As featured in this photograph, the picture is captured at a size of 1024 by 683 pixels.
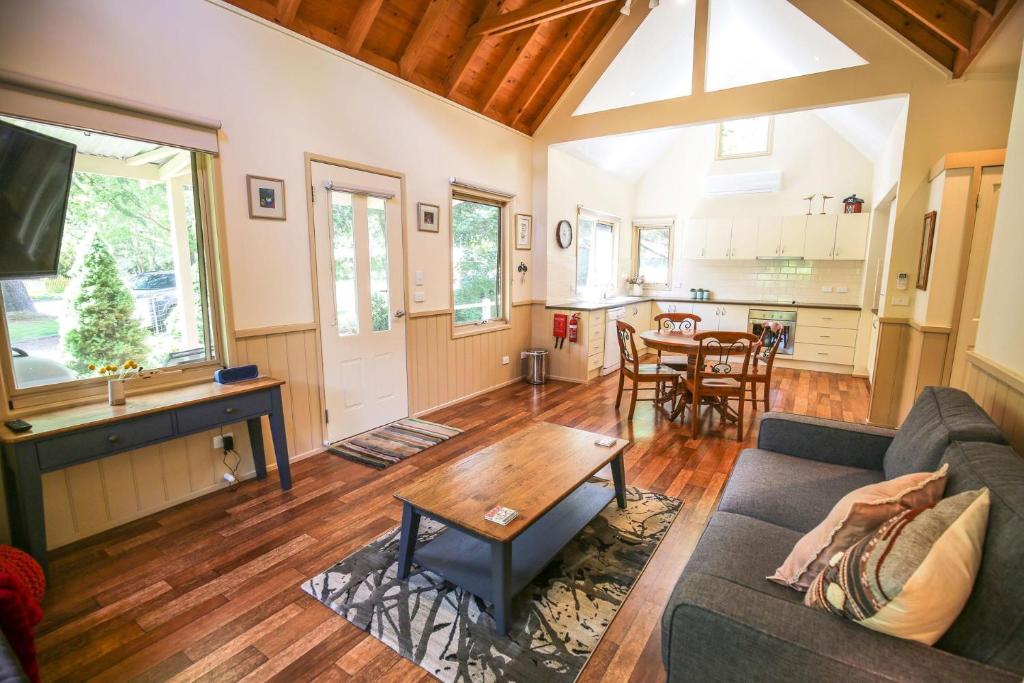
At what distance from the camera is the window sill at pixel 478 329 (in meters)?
4.85

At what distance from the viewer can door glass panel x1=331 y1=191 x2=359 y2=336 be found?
3584 mm

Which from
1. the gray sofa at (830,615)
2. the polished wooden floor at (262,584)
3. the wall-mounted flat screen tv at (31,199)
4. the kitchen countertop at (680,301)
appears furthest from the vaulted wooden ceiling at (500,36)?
the gray sofa at (830,615)

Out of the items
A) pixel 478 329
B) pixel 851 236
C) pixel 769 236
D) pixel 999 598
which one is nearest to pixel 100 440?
pixel 999 598

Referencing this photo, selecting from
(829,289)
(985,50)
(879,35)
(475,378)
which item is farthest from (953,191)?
(475,378)

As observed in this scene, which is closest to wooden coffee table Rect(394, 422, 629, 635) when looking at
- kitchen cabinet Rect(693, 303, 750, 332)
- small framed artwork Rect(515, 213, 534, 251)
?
small framed artwork Rect(515, 213, 534, 251)

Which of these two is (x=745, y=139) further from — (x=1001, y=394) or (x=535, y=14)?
(x=1001, y=394)

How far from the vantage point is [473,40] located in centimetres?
421

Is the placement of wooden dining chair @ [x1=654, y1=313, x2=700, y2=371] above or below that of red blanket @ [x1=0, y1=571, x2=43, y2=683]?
above

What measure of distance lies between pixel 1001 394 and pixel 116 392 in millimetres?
4067

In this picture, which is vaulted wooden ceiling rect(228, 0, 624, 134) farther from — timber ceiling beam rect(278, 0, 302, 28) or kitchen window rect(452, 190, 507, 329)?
kitchen window rect(452, 190, 507, 329)

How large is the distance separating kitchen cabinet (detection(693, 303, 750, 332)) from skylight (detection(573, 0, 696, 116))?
2951 millimetres

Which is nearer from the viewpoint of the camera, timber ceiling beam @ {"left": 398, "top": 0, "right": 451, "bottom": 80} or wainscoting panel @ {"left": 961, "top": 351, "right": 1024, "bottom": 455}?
wainscoting panel @ {"left": 961, "top": 351, "right": 1024, "bottom": 455}

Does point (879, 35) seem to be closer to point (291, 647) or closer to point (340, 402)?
point (340, 402)

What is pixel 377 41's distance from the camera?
3.74 meters
